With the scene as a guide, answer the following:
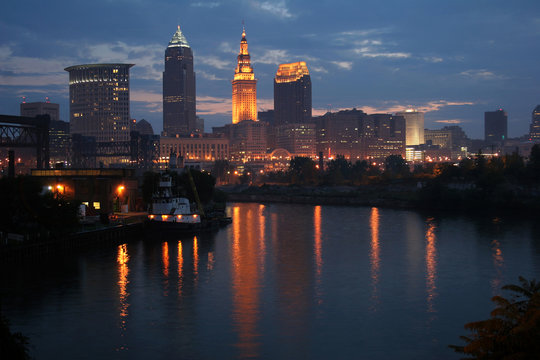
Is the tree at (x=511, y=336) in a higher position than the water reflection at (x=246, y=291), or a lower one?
higher

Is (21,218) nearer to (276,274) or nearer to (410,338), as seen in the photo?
(276,274)

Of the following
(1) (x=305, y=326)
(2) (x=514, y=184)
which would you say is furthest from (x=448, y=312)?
(2) (x=514, y=184)

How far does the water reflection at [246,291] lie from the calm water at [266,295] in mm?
90

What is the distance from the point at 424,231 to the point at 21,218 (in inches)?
1722

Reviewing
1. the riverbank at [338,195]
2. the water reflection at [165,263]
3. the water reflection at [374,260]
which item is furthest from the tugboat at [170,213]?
the riverbank at [338,195]

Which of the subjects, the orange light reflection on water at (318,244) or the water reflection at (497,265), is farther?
the orange light reflection on water at (318,244)

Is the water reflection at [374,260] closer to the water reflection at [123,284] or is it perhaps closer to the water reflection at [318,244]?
the water reflection at [318,244]

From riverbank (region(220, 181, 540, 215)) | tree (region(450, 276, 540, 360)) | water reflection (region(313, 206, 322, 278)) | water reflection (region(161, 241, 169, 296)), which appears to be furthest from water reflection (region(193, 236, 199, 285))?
riverbank (region(220, 181, 540, 215))

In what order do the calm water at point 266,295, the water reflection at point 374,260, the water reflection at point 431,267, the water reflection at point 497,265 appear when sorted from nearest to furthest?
the calm water at point 266,295
the water reflection at point 431,267
the water reflection at point 374,260
the water reflection at point 497,265

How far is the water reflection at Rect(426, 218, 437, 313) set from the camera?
35.2 m

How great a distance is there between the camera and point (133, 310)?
32844mm

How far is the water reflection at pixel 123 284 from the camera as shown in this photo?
30.3 meters

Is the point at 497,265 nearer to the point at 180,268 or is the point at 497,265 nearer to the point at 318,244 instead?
the point at 318,244

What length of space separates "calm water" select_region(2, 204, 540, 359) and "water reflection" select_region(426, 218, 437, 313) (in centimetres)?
11
